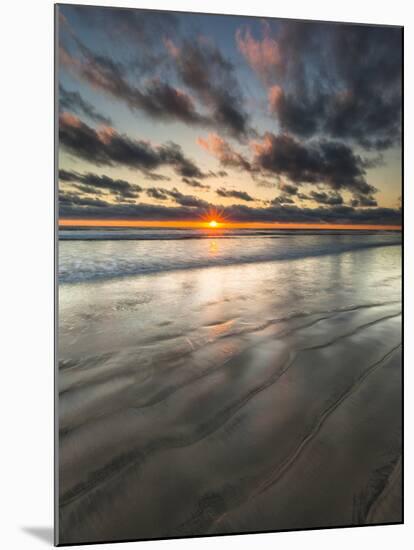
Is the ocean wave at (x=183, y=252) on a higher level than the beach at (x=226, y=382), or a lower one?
higher

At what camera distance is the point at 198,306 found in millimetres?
3357

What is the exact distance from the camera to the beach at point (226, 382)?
10.4 feet

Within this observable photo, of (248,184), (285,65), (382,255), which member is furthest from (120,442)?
(285,65)

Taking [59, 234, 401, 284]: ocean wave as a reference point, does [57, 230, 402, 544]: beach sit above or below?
below

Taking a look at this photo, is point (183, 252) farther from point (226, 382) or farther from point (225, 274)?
point (226, 382)

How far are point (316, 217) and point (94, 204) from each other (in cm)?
112

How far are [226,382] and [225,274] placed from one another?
522 mm

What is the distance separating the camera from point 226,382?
3340 millimetres

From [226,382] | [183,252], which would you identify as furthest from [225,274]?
[226,382]

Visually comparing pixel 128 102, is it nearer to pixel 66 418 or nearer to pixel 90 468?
pixel 66 418

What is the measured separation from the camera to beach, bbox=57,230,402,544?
3.18 m

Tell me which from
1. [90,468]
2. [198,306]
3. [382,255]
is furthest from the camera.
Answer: [382,255]

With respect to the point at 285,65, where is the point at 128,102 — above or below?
below

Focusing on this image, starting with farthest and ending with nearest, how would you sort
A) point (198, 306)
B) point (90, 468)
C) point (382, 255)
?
point (382, 255), point (198, 306), point (90, 468)
